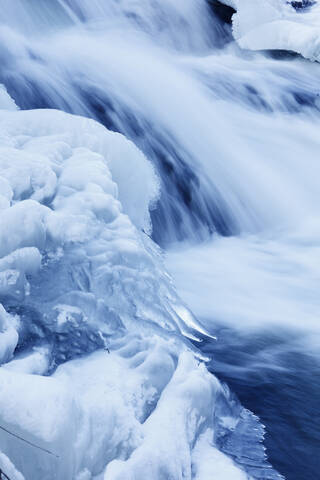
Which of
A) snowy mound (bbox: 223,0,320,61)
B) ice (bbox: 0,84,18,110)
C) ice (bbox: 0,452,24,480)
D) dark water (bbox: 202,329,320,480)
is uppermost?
ice (bbox: 0,84,18,110)

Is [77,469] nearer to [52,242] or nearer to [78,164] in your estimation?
[52,242]

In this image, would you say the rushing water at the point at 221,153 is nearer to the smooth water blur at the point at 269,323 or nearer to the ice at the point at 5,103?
the smooth water blur at the point at 269,323

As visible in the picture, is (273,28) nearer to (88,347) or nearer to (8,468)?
(88,347)

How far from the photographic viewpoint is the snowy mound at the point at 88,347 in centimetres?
171

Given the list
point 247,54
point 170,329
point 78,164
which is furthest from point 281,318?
point 247,54

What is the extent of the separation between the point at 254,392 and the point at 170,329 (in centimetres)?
59

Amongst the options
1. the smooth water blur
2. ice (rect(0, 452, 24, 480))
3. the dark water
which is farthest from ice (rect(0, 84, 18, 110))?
ice (rect(0, 452, 24, 480))

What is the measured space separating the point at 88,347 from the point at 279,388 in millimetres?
1226

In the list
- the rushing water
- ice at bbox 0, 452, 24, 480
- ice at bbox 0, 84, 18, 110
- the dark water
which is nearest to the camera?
ice at bbox 0, 452, 24, 480

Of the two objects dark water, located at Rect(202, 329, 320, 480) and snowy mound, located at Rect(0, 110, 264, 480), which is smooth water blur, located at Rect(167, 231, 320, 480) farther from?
snowy mound, located at Rect(0, 110, 264, 480)

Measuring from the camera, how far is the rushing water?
136 inches

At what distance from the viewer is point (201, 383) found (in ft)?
7.68

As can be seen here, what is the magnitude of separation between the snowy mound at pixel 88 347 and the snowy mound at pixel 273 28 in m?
7.64

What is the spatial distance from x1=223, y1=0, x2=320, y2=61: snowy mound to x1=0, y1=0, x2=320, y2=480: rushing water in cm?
22
